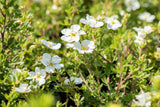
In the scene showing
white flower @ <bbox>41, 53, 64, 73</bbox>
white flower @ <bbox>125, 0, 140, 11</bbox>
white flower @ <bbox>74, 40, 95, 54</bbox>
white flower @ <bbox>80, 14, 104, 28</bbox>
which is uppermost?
white flower @ <bbox>125, 0, 140, 11</bbox>

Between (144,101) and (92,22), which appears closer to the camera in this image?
(144,101)

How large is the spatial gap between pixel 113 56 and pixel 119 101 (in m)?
0.80

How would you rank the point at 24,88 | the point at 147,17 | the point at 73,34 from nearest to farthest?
the point at 24,88 → the point at 73,34 → the point at 147,17

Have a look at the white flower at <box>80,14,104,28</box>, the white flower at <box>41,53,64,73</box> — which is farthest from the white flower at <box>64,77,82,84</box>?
the white flower at <box>80,14,104,28</box>

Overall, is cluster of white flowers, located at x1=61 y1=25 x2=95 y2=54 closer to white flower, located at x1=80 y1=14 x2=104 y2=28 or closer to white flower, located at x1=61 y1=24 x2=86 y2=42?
white flower, located at x1=61 y1=24 x2=86 y2=42

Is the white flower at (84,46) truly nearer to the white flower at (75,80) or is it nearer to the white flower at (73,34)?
the white flower at (73,34)

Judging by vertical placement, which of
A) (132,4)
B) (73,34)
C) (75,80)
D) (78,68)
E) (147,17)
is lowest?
(75,80)

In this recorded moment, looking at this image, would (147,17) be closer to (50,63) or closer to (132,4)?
(132,4)

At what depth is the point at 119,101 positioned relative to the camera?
219 centimetres

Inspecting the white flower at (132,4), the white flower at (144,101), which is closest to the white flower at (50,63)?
the white flower at (144,101)

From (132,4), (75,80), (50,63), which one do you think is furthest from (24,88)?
(132,4)

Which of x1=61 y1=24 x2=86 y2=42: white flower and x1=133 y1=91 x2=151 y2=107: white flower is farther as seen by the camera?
x1=61 y1=24 x2=86 y2=42: white flower

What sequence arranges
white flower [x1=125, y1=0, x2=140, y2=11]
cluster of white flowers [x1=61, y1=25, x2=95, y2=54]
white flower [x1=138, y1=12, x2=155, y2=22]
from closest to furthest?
cluster of white flowers [x1=61, y1=25, x2=95, y2=54], white flower [x1=138, y1=12, x2=155, y2=22], white flower [x1=125, y1=0, x2=140, y2=11]

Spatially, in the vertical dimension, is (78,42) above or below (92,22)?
below
